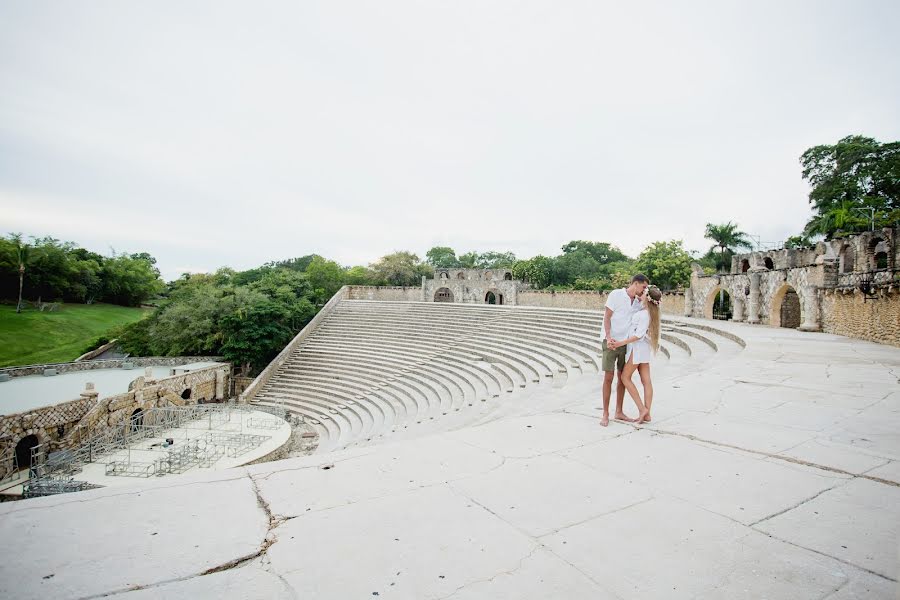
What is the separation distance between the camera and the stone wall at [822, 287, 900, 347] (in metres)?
9.84

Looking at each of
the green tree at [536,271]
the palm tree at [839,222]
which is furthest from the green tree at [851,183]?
the green tree at [536,271]

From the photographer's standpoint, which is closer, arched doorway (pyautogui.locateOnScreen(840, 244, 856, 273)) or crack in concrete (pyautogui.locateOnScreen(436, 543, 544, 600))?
crack in concrete (pyautogui.locateOnScreen(436, 543, 544, 600))

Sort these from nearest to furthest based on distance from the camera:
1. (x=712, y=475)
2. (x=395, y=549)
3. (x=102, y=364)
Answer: (x=395, y=549) → (x=712, y=475) → (x=102, y=364)

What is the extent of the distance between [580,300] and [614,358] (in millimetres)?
22792

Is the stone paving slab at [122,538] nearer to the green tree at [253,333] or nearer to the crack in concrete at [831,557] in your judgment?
the crack in concrete at [831,557]

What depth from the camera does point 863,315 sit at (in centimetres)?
1113

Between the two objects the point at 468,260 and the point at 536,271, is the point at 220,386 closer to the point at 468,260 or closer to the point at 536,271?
the point at 536,271

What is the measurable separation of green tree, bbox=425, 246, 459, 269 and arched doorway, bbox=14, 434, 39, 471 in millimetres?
55776

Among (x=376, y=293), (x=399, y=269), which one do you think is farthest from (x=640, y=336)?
(x=399, y=269)

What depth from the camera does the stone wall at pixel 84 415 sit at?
1275 cm

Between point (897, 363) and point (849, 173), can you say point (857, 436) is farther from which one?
point (849, 173)

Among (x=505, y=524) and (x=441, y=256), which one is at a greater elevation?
(x=441, y=256)

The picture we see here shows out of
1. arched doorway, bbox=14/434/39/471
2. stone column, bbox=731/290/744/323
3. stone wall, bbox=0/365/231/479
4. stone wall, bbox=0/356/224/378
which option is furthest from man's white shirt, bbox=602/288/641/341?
stone wall, bbox=0/356/224/378

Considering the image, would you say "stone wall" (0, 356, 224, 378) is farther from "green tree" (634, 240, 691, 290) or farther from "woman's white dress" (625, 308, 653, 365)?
"green tree" (634, 240, 691, 290)
